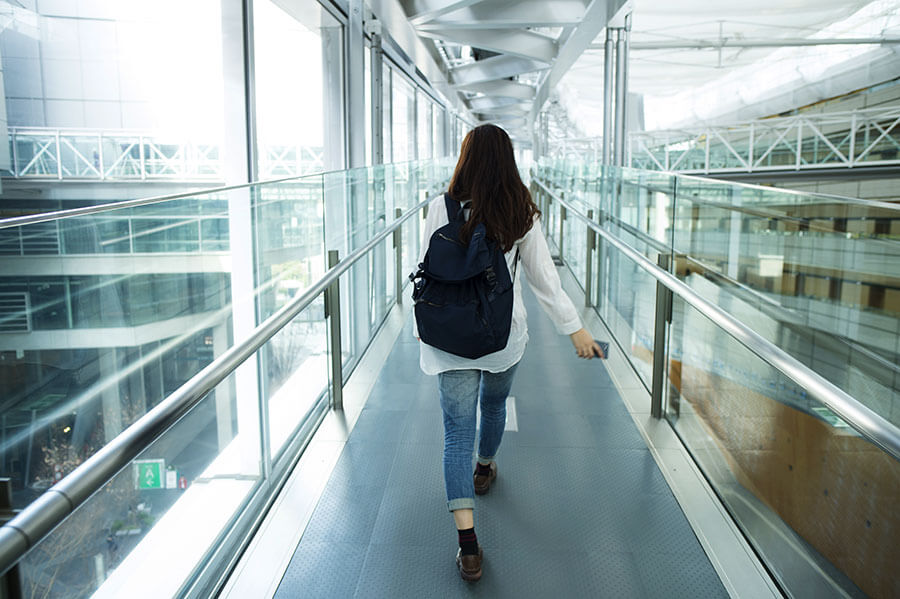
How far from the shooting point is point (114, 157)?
3.65 metres

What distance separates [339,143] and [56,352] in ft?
17.7

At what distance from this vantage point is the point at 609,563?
7.36 ft

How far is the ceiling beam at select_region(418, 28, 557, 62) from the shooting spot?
10.5 meters

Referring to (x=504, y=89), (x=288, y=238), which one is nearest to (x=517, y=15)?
(x=288, y=238)

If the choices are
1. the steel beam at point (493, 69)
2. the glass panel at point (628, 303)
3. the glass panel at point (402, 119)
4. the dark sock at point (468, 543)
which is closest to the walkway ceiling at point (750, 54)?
the steel beam at point (493, 69)

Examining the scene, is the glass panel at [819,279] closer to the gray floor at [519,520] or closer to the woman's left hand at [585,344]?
the woman's left hand at [585,344]

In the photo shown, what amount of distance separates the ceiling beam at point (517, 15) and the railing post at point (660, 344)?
570cm

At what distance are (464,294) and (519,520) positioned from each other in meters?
0.83

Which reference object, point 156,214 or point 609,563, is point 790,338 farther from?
point 156,214

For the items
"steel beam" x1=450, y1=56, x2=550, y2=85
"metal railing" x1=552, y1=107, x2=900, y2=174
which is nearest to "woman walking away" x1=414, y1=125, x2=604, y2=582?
"metal railing" x1=552, y1=107, x2=900, y2=174

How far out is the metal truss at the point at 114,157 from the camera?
2850mm

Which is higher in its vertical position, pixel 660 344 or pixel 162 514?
pixel 660 344

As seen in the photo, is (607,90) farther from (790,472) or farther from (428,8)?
(790,472)

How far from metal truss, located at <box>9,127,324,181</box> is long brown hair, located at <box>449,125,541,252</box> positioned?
1.66 m
